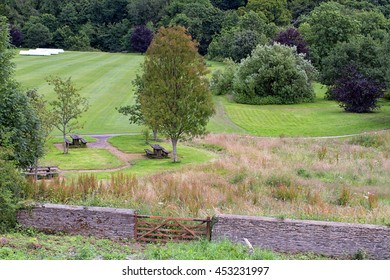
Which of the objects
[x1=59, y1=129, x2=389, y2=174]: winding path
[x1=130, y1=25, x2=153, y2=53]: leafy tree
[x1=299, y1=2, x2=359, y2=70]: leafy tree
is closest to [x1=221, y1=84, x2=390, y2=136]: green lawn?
[x1=59, y1=129, x2=389, y2=174]: winding path

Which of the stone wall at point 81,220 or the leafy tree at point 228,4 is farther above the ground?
the leafy tree at point 228,4

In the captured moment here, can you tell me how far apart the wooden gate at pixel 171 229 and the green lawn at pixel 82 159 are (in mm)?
15724

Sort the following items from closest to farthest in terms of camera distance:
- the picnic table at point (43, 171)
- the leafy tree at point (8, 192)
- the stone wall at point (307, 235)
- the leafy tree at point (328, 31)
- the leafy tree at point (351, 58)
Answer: the stone wall at point (307, 235) < the leafy tree at point (8, 192) < the picnic table at point (43, 171) < the leafy tree at point (351, 58) < the leafy tree at point (328, 31)

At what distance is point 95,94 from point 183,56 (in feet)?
99.5

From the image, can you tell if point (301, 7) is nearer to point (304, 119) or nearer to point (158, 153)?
point (304, 119)

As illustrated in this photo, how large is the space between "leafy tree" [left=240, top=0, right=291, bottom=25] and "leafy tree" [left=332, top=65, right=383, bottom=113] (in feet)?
239

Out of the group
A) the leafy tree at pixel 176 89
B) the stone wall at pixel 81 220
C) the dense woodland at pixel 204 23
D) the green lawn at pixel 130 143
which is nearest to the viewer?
the stone wall at pixel 81 220

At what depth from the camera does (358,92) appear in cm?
5853

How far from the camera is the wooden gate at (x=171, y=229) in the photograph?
1836 cm

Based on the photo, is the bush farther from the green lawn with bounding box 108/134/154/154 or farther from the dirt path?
the dirt path

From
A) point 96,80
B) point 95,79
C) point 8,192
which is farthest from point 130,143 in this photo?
point 95,79

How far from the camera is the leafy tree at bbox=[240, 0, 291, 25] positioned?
130m

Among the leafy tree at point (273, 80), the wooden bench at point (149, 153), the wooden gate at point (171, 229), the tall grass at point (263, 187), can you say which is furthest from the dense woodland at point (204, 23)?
the wooden gate at point (171, 229)

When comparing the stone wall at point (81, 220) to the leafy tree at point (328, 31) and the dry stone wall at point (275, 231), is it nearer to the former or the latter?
the dry stone wall at point (275, 231)
